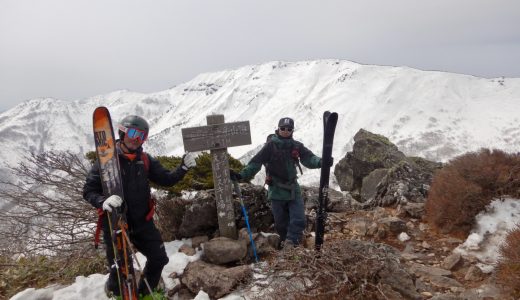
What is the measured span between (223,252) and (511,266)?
4343mm

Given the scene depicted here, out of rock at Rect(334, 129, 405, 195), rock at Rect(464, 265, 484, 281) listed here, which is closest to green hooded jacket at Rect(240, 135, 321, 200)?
rock at Rect(464, 265, 484, 281)

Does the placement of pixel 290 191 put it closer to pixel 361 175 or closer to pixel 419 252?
pixel 419 252

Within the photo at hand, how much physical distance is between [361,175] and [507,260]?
12.3 m

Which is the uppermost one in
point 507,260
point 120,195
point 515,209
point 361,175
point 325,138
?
point 325,138

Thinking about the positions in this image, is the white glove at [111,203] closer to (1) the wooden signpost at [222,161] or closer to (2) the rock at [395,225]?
(1) the wooden signpost at [222,161]

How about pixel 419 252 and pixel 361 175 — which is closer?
pixel 419 252

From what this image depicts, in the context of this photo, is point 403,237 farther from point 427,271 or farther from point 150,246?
point 150,246

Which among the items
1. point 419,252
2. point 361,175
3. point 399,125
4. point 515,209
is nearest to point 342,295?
point 419,252

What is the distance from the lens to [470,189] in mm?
7211

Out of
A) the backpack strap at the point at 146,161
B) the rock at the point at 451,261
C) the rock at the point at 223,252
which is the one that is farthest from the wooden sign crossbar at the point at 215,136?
the rock at the point at 451,261

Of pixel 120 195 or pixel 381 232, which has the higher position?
pixel 120 195

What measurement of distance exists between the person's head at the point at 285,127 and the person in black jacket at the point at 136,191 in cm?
207

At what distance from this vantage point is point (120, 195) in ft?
16.0

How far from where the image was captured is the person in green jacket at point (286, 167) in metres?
6.66
